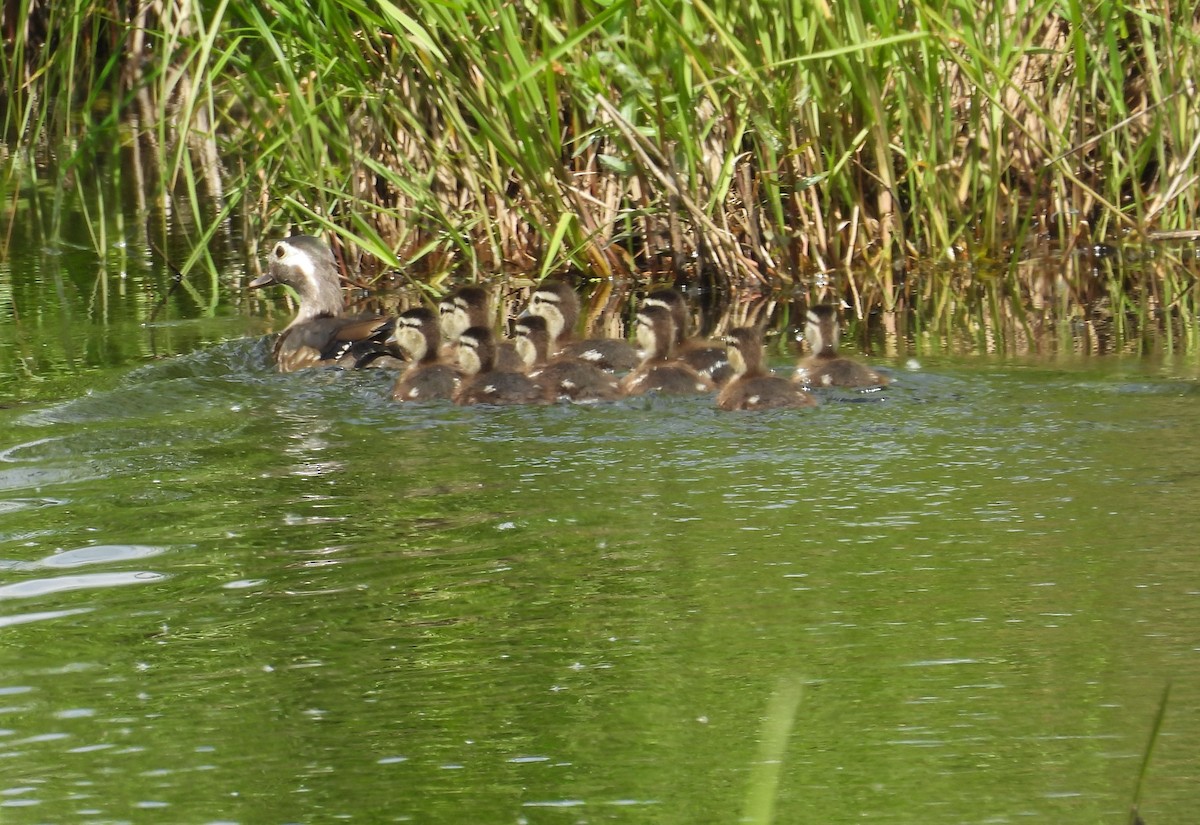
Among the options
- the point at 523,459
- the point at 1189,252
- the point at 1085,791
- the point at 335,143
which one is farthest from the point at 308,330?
the point at 1085,791

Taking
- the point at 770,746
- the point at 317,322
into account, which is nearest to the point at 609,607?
the point at 770,746

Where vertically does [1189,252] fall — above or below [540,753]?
above

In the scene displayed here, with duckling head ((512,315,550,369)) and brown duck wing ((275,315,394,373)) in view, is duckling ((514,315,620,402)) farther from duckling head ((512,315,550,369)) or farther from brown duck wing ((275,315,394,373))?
brown duck wing ((275,315,394,373))

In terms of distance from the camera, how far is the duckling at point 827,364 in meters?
5.54

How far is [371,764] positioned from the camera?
2.78m

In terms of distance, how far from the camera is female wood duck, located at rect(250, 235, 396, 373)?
257 inches

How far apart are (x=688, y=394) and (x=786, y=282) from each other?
227 centimetres

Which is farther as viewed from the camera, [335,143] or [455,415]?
[335,143]

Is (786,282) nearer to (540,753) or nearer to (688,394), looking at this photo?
(688,394)

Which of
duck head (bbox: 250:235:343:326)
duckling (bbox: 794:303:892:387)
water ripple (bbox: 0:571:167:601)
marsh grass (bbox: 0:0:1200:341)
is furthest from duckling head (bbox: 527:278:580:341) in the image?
water ripple (bbox: 0:571:167:601)

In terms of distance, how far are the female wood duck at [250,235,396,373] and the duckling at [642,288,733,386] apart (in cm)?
99

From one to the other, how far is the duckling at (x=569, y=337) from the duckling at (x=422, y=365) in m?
0.44

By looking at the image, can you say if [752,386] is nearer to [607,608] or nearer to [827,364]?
[827,364]

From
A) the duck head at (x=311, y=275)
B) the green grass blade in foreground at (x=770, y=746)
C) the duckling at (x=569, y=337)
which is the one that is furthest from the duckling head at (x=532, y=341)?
the green grass blade in foreground at (x=770, y=746)
